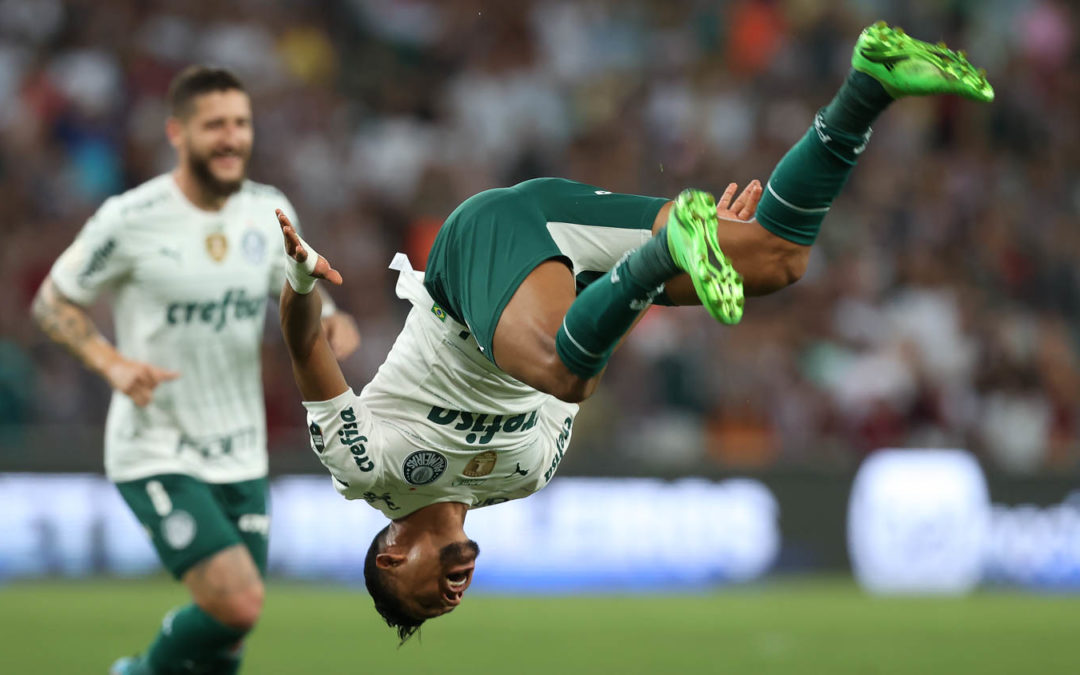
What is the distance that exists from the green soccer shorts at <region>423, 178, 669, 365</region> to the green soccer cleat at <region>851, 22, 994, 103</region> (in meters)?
1.06

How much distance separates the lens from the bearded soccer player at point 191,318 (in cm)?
712

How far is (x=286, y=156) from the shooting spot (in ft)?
47.7

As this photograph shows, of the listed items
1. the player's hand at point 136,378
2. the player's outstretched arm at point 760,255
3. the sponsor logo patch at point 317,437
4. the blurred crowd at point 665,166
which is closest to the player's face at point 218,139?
the player's hand at point 136,378

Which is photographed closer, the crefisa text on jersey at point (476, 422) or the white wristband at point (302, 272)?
the white wristband at point (302, 272)

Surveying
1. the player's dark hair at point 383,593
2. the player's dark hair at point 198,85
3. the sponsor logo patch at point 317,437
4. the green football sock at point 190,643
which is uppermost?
the player's dark hair at point 198,85

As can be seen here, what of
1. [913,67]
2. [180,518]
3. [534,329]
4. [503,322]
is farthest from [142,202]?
[913,67]

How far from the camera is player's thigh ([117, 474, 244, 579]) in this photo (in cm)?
684

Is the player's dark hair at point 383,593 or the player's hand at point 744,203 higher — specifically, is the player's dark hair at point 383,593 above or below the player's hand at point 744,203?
below

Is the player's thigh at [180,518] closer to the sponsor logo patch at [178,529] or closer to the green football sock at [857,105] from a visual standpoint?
the sponsor logo patch at [178,529]

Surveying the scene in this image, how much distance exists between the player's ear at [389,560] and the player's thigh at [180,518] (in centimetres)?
120

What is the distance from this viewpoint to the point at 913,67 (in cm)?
520

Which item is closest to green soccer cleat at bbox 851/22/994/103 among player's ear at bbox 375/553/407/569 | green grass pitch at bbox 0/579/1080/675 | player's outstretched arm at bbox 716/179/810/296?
player's outstretched arm at bbox 716/179/810/296

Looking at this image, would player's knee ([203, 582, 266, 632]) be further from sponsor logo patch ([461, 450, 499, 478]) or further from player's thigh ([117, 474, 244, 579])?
sponsor logo patch ([461, 450, 499, 478])

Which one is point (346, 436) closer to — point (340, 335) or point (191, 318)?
point (340, 335)
